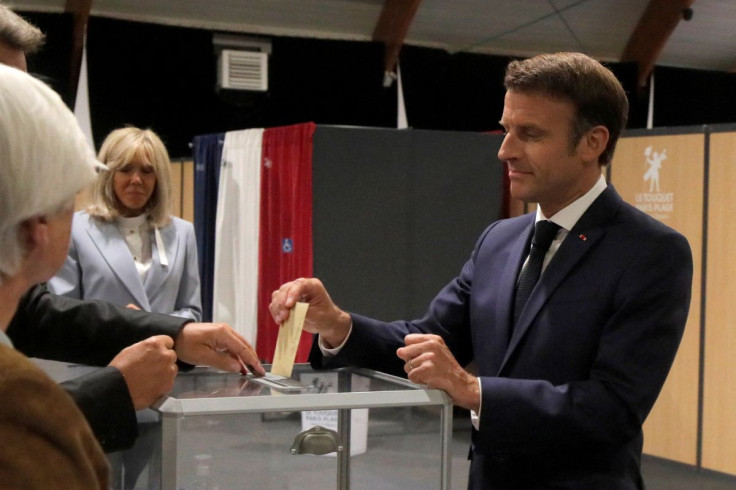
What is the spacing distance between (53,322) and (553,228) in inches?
42.4

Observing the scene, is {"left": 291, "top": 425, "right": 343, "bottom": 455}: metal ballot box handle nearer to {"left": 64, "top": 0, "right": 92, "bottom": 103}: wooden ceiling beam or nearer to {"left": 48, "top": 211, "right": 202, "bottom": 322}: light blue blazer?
{"left": 48, "top": 211, "right": 202, "bottom": 322}: light blue blazer

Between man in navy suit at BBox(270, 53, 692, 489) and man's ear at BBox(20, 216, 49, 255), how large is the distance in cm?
Result: 78

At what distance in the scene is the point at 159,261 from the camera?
3.85 meters

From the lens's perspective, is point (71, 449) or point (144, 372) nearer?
point (71, 449)

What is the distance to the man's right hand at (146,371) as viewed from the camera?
147 cm

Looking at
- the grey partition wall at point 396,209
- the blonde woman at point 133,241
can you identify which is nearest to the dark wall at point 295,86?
the grey partition wall at point 396,209

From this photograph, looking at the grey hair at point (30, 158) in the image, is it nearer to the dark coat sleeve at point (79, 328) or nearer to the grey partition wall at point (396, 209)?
the dark coat sleeve at point (79, 328)

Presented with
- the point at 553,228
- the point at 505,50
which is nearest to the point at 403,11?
the point at 505,50

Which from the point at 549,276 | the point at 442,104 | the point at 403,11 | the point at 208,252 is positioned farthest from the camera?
the point at 442,104

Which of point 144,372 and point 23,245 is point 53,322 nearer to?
point 144,372

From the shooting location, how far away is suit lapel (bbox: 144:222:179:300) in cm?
380

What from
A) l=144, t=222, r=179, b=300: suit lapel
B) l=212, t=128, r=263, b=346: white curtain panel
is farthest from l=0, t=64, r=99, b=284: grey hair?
l=212, t=128, r=263, b=346: white curtain panel

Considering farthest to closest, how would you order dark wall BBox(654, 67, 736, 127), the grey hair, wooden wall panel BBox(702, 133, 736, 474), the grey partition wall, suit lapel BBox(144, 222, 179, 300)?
1. dark wall BBox(654, 67, 736, 127)
2. the grey partition wall
3. wooden wall panel BBox(702, 133, 736, 474)
4. suit lapel BBox(144, 222, 179, 300)
5. the grey hair

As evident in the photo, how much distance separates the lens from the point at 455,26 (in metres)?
10.7
